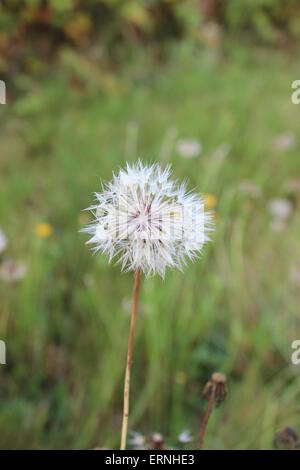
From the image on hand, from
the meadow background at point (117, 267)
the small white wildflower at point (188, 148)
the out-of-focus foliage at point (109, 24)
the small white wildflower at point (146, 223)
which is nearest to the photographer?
the small white wildflower at point (146, 223)

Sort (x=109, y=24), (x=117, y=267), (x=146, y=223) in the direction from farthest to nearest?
(x=109, y=24) < (x=117, y=267) < (x=146, y=223)

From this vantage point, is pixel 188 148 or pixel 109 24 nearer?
pixel 188 148

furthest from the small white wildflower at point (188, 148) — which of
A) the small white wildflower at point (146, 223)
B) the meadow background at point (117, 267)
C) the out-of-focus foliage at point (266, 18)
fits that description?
the out-of-focus foliage at point (266, 18)

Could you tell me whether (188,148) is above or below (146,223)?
above

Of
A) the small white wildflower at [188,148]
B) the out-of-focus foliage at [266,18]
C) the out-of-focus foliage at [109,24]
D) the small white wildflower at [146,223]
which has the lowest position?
the small white wildflower at [146,223]

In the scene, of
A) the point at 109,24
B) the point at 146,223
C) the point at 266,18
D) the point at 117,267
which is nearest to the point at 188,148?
the point at 117,267

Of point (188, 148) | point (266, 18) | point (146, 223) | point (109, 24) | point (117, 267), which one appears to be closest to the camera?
point (146, 223)

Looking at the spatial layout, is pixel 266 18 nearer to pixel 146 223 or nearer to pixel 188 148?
pixel 188 148

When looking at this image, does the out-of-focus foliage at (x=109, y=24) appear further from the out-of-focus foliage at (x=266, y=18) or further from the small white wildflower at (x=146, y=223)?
the small white wildflower at (x=146, y=223)
